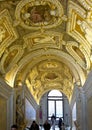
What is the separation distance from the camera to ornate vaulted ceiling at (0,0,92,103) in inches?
640

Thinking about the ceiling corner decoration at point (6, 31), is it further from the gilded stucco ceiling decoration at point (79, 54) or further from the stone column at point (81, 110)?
the stone column at point (81, 110)

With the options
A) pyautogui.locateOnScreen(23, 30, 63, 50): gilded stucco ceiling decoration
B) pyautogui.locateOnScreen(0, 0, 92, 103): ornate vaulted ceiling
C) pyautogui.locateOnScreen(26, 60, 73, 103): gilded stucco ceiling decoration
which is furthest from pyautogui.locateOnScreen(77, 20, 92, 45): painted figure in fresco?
pyautogui.locateOnScreen(26, 60, 73, 103): gilded stucco ceiling decoration

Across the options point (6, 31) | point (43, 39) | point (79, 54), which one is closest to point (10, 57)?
point (43, 39)

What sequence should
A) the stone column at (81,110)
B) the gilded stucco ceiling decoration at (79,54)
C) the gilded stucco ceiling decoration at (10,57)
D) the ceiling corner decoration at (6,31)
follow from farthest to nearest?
the stone column at (81,110), the gilded stucco ceiling decoration at (10,57), the gilded stucco ceiling decoration at (79,54), the ceiling corner decoration at (6,31)

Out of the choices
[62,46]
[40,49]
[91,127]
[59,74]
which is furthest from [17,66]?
[59,74]

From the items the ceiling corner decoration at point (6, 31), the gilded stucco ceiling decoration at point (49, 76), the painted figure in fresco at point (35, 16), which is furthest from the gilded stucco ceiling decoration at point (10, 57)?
the gilded stucco ceiling decoration at point (49, 76)

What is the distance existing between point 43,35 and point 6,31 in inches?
119

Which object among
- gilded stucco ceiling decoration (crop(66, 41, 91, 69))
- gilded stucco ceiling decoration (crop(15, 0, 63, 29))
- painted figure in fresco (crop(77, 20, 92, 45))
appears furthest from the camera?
gilded stucco ceiling decoration (crop(66, 41, 91, 69))

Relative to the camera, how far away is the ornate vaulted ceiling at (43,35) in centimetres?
1627

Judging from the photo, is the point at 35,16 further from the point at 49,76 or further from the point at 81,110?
the point at 49,76

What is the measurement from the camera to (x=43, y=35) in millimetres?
20672

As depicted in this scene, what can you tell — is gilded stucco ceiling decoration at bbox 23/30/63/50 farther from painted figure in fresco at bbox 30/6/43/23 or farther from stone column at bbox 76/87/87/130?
stone column at bbox 76/87/87/130

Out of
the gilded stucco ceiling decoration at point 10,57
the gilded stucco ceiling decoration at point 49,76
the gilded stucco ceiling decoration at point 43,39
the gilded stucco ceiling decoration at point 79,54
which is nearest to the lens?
the gilded stucco ceiling decoration at point 43,39

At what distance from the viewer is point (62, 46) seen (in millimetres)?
22672
